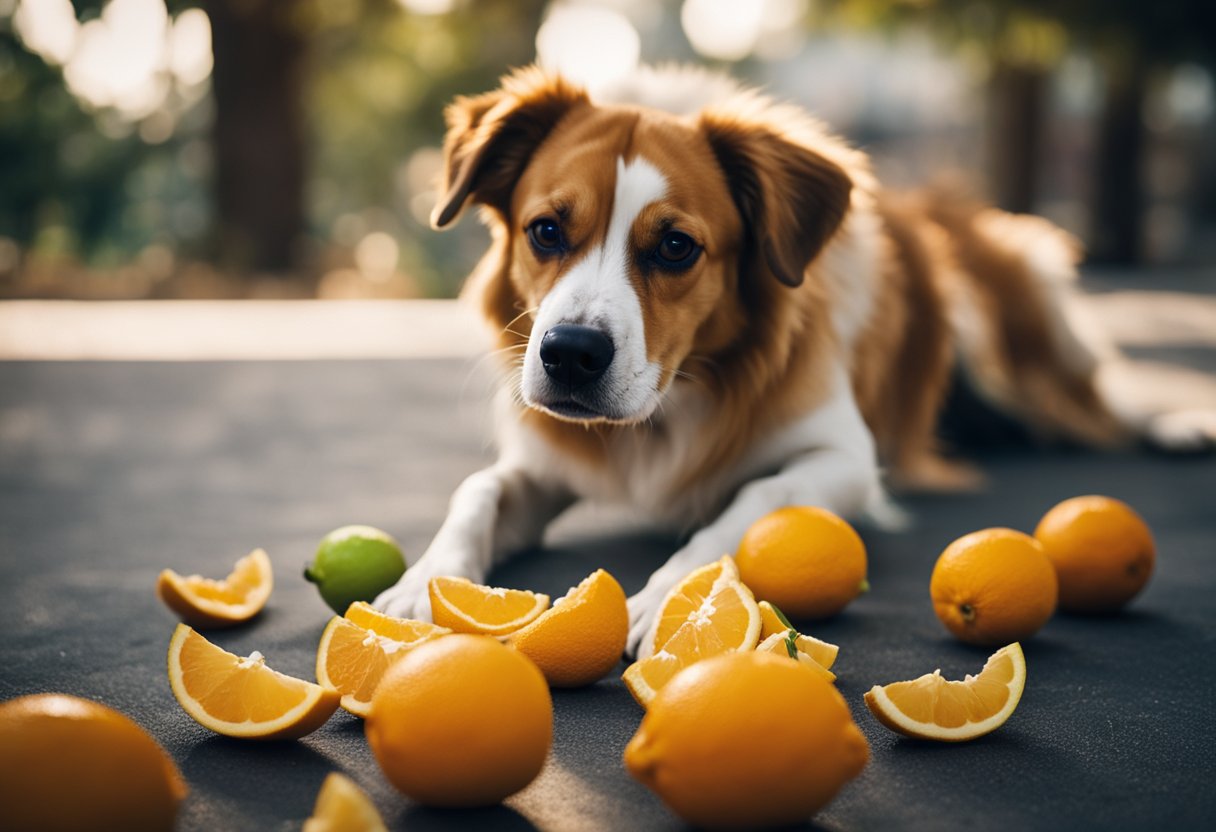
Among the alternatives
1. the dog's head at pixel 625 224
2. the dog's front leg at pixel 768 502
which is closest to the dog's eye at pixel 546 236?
the dog's head at pixel 625 224

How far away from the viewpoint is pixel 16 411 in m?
4.54

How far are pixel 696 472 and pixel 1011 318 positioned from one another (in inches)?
84.9

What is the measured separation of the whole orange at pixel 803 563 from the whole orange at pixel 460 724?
2.71 feet

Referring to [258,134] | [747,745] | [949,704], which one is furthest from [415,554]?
[258,134]

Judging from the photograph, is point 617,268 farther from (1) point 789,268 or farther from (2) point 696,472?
(2) point 696,472

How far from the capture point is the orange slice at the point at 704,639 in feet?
5.48

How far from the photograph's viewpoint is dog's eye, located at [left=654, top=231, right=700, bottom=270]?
2.53 metres

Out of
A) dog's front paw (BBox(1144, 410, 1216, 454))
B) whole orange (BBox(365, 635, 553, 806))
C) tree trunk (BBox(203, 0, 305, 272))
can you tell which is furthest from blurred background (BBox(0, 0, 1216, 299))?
whole orange (BBox(365, 635, 553, 806))

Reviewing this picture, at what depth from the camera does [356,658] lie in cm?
170

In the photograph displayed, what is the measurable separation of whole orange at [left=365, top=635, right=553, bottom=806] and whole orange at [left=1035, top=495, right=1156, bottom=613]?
1.31 meters

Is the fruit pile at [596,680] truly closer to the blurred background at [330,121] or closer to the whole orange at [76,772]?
the whole orange at [76,772]

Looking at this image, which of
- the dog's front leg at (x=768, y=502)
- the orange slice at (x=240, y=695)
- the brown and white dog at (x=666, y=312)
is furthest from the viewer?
the brown and white dog at (x=666, y=312)

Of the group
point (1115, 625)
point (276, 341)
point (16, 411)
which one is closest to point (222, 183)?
point (276, 341)

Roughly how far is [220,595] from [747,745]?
4.49 feet
